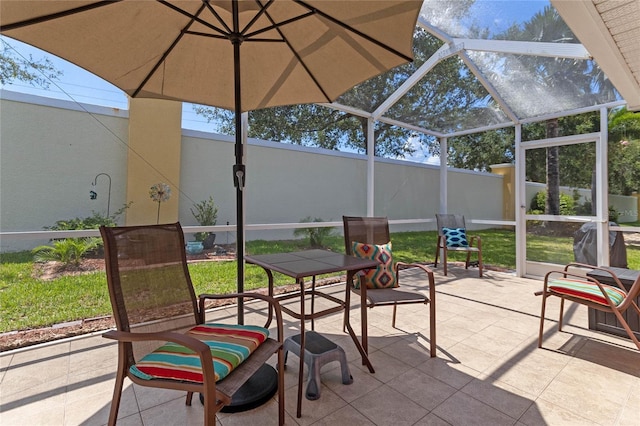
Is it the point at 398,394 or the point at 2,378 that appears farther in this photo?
the point at 2,378

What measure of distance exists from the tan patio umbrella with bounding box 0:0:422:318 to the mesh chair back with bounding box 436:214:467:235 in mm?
3935

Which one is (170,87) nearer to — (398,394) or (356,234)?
(356,234)

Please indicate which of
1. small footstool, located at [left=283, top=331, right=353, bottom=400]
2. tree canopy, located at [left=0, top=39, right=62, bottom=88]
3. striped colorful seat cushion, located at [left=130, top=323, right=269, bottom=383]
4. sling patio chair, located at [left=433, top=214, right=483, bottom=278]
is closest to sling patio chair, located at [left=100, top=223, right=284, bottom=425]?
striped colorful seat cushion, located at [left=130, top=323, right=269, bottom=383]

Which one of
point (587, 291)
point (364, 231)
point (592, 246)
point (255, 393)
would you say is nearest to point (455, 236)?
point (592, 246)

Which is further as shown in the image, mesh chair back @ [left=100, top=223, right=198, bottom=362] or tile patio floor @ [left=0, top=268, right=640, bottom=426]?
tile patio floor @ [left=0, top=268, right=640, bottom=426]

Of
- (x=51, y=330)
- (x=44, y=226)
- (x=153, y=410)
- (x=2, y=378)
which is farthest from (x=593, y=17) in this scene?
(x=51, y=330)

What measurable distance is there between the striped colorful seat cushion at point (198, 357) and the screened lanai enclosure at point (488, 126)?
202 centimetres

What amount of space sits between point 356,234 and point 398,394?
136cm

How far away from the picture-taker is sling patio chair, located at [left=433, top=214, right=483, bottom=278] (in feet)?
17.7

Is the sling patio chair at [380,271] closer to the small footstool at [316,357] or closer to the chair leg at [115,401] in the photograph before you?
the small footstool at [316,357]

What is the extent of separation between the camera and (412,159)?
5699mm

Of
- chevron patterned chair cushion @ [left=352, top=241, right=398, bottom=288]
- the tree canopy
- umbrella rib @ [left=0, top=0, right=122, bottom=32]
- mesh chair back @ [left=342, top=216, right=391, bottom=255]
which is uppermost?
the tree canopy

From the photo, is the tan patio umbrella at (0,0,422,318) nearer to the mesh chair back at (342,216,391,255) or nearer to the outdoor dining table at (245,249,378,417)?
the outdoor dining table at (245,249,378,417)

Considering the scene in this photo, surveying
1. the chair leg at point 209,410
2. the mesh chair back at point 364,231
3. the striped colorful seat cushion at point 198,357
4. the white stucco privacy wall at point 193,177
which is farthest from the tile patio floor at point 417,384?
the white stucco privacy wall at point 193,177
